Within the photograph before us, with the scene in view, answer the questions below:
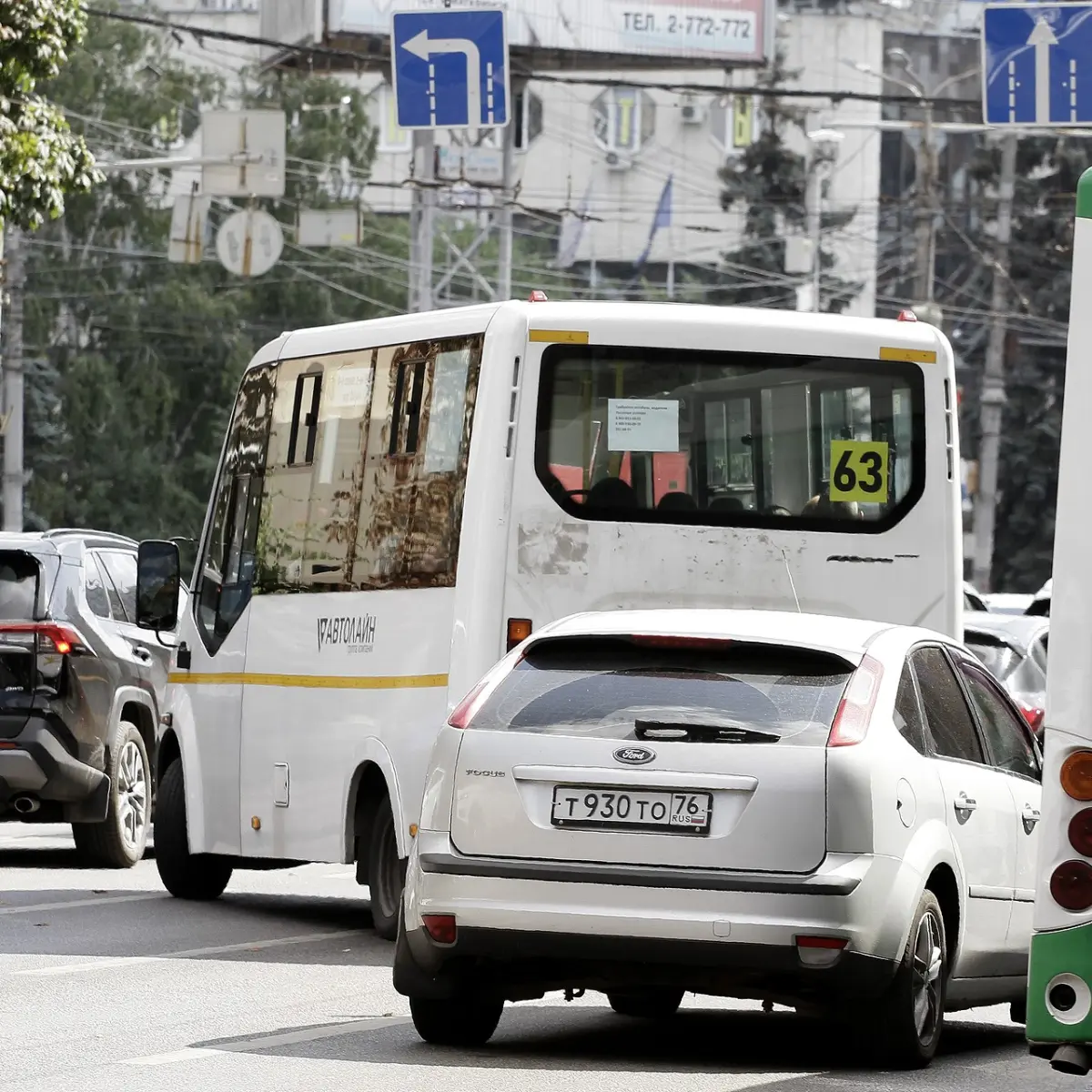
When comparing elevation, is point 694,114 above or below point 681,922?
above

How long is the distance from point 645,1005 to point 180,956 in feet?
8.14

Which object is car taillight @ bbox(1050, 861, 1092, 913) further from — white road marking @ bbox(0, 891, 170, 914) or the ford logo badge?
white road marking @ bbox(0, 891, 170, 914)

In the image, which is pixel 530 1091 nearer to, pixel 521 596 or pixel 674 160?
pixel 521 596

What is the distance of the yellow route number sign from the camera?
13289 mm

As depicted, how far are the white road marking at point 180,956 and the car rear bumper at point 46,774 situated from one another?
105 inches

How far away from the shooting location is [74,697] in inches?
635

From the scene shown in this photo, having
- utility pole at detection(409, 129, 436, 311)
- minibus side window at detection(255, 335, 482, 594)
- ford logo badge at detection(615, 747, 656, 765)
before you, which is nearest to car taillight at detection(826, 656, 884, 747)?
ford logo badge at detection(615, 747, 656, 765)

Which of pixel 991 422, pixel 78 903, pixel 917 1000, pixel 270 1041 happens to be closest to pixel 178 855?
pixel 78 903

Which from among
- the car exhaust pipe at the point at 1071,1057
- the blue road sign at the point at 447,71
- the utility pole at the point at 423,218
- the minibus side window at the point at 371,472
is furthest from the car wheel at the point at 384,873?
the utility pole at the point at 423,218

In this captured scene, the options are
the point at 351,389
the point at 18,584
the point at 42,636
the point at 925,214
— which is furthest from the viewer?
the point at 925,214

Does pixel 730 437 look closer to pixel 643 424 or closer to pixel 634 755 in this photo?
pixel 643 424

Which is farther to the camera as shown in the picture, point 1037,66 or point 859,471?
point 1037,66

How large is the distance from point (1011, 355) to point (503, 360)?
56.4 meters

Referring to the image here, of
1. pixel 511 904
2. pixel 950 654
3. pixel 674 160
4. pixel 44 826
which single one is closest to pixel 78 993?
pixel 511 904
